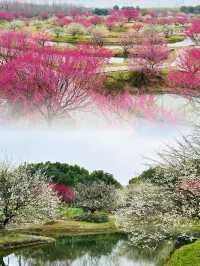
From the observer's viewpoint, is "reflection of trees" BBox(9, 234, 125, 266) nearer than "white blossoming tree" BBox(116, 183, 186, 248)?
No

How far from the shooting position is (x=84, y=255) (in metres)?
39.1

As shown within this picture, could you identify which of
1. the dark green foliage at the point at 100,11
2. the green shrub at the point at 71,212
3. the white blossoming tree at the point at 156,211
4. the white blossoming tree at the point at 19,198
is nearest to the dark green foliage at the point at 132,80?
the white blossoming tree at the point at 19,198

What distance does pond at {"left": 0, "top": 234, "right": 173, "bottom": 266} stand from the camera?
3453 centimetres

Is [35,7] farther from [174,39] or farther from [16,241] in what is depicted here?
[16,241]

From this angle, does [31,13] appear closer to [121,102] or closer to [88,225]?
[88,225]

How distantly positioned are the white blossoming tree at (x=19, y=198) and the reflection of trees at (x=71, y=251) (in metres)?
2.86

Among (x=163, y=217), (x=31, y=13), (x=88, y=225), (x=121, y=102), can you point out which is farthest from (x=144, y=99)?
(x=31, y=13)

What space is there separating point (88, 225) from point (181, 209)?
3330 centimetres

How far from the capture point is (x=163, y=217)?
27.6 m

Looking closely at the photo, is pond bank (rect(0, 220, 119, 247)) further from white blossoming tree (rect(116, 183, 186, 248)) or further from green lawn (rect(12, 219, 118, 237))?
white blossoming tree (rect(116, 183, 186, 248))

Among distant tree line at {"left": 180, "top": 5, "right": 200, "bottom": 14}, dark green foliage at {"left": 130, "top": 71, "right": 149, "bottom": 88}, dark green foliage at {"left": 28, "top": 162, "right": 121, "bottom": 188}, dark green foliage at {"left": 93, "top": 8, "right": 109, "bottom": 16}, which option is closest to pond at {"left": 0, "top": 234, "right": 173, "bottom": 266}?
dark green foliage at {"left": 130, "top": 71, "right": 149, "bottom": 88}

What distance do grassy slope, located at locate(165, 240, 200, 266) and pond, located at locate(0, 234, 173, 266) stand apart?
8.36 m

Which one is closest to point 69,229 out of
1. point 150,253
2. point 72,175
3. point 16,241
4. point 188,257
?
A: point 16,241

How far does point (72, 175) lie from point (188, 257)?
6321 centimetres
